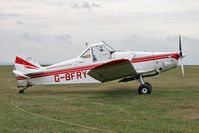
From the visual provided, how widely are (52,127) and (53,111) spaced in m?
2.65

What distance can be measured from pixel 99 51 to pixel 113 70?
143cm

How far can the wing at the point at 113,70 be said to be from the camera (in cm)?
1431

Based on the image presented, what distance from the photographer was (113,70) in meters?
15.2

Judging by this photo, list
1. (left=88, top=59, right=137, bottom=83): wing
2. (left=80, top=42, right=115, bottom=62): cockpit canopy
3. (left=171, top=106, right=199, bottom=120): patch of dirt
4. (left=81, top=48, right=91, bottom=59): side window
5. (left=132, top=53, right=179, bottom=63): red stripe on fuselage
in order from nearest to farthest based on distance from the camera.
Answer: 1. (left=171, top=106, right=199, bottom=120): patch of dirt
2. (left=88, top=59, right=137, bottom=83): wing
3. (left=132, top=53, right=179, bottom=63): red stripe on fuselage
4. (left=80, top=42, right=115, bottom=62): cockpit canopy
5. (left=81, top=48, right=91, bottom=59): side window

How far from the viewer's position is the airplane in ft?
51.9

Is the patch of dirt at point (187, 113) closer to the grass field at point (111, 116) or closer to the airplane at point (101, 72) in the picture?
the grass field at point (111, 116)

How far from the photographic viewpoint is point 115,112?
10102mm

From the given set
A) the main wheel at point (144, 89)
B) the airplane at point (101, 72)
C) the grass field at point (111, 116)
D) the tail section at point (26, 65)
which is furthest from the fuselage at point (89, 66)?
the grass field at point (111, 116)

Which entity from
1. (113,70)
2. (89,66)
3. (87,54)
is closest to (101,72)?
(113,70)

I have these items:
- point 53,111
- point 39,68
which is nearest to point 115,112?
point 53,111

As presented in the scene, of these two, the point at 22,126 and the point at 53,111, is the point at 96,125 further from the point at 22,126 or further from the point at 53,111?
the point at 53,111

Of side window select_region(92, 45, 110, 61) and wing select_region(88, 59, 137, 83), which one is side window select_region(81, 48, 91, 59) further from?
wing select_region(88, 59, 137, 83)

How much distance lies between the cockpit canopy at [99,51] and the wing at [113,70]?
882 millimetres

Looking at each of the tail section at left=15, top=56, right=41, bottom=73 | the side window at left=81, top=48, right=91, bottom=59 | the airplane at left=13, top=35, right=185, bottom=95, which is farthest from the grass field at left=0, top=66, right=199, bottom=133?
the tail section at left=15, top=56, right=41, bottom=73
